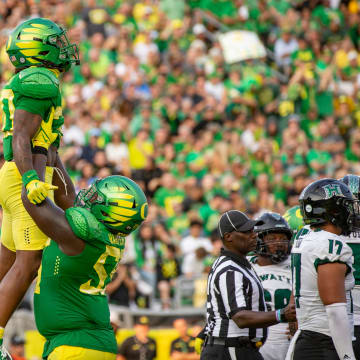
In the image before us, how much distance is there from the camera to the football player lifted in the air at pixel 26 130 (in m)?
6.14

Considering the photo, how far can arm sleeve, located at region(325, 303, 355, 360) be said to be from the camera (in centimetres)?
551

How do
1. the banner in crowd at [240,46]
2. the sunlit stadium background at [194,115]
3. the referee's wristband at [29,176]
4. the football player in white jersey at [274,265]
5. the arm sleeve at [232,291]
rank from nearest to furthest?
the referee's wristband at [29,176], the arm sleeve at [232,291], the football player in white jersey at [274,265], the sunlit stadium background at [194,115], the banner in crowd at [240,46]

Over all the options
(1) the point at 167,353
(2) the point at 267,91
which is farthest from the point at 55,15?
(1) the point at 167,353

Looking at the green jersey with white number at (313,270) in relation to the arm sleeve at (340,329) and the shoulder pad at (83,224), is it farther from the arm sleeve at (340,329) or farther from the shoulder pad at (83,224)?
the shoulder pad at (83,224)

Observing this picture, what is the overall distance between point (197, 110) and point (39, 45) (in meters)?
10.1

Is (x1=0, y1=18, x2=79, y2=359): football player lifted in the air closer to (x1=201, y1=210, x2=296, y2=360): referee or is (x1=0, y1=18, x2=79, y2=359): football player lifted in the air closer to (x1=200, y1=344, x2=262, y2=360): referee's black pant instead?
(x1=201, y1=210, x2=296, y2=360): referee

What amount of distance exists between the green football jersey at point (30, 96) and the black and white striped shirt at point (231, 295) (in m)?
1.77

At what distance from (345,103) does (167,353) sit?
6.20 meters

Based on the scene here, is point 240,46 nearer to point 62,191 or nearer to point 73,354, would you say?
point 62,191

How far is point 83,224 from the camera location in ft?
17.7

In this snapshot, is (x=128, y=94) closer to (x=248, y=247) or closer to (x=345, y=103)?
(x=345, y=103)

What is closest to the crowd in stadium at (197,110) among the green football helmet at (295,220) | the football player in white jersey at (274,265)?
the green football helmet at (295,220)

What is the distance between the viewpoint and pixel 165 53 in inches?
708

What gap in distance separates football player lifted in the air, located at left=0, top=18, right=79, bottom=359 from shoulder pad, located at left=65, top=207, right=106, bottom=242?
0.62 meters
